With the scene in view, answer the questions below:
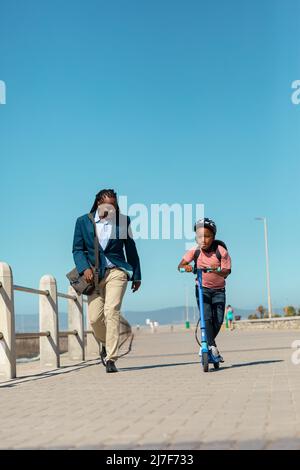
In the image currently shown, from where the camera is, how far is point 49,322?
12359mm

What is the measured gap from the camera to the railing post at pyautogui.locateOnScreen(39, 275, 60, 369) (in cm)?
1234

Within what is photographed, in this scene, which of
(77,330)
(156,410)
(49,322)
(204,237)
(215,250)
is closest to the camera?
(156,410)

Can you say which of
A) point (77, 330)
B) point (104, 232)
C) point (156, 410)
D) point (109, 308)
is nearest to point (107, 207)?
point (104, 232)

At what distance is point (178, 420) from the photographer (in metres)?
5.64

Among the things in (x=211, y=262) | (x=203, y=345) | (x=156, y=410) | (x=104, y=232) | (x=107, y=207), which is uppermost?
(x=107, y=207)

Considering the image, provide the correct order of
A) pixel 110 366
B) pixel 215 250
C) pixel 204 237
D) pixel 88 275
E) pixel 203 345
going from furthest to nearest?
pixel 110 366 → pixel 88 275 → pixel 215 250 → pixel 204 237 → pixel 203 345

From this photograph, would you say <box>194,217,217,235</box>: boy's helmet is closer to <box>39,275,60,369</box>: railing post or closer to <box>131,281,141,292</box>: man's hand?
<box>131,281,141,292</box>: man's hand

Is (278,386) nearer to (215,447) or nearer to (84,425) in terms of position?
(84,425)

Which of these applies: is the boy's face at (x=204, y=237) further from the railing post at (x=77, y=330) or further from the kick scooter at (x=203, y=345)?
the railing post at (x=77, y=330)

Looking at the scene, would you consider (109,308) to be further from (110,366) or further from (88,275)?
(110,366)

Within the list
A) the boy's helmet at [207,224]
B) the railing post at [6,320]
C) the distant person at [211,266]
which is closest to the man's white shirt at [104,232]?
the distant person at [211,266]

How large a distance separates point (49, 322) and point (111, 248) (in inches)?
86.8

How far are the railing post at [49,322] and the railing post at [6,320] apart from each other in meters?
2.18

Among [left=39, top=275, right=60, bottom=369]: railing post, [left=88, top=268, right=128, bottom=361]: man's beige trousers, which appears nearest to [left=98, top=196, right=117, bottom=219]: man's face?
[left=88, top=268, right=128, bottom=361]: man's beige trousers
